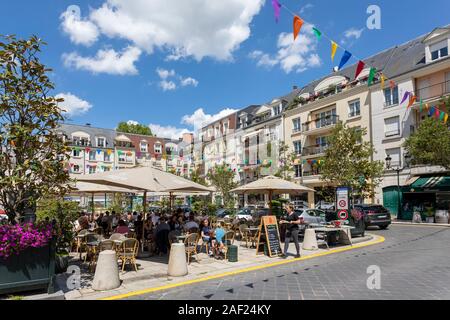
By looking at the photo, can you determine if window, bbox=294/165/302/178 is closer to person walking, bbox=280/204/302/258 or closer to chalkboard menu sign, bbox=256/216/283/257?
chalkboard menu sign, bbox=256/216/283/257

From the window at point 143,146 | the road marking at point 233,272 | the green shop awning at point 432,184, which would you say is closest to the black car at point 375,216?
the road marking at point 233,272

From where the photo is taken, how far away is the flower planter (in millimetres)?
5555

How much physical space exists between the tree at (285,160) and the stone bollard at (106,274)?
28.4 metres

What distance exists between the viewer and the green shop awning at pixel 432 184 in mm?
23809

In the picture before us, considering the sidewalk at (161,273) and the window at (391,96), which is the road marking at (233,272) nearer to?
the sidewalk at (161,273)

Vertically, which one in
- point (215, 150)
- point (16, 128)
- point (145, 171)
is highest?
point (215, 150)

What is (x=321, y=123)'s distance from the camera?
35000mm

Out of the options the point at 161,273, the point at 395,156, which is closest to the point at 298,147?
the point at 395,156

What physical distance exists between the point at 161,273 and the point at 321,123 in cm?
Result: 3037

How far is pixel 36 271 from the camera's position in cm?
583

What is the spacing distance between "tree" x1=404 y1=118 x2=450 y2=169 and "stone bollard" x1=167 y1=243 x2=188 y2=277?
19750 mm

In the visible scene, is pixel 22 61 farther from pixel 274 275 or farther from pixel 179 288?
pixel 274 275
